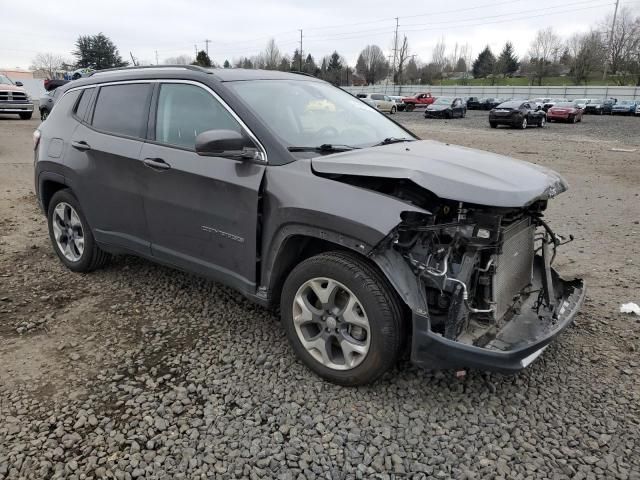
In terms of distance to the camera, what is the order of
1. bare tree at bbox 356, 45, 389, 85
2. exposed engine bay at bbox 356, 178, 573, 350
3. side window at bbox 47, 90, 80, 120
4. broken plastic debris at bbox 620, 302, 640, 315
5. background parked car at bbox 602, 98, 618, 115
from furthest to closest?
bare tree at bbox 356, 45, 389, 85, background parked car at bbox 602, 98, 618, 115, side window at bbox 47, 90, 80, 120, broken plastic debris at bbox 620, 302, 640, 315, exposed engine bay at bbox 356, 178, 573, 350

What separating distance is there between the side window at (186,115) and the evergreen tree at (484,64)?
329 feet

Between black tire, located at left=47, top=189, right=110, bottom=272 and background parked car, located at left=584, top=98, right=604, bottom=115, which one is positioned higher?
background parked car, located at left=584, top=98, right=604, bottom=115

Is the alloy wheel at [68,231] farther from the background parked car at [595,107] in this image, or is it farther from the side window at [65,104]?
the background parked car at [595,107]

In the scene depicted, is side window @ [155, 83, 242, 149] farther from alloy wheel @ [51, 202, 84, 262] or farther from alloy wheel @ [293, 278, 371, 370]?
alloy wheel @ [51, 202, 84, 262]

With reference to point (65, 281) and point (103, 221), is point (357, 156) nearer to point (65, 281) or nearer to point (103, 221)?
point (103, 221)

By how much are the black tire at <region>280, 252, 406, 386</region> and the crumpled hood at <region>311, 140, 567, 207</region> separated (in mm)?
525

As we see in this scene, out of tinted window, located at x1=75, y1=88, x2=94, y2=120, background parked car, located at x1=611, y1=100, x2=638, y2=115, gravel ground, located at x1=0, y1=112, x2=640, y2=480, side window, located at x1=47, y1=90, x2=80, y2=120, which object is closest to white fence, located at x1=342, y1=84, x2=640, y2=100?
background parked car, located at x1=611, y1=100, x2=638, y2=115

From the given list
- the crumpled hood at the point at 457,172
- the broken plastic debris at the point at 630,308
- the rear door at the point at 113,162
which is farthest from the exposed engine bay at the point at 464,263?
the rear door at the point at 113,162

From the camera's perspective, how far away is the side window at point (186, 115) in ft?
11.5

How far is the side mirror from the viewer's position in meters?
3.08

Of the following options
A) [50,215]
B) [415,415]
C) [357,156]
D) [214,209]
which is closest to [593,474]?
[415,415]

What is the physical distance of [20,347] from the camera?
3576mm

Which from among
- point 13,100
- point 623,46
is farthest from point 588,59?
point 13,100

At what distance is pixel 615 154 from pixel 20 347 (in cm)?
1613
